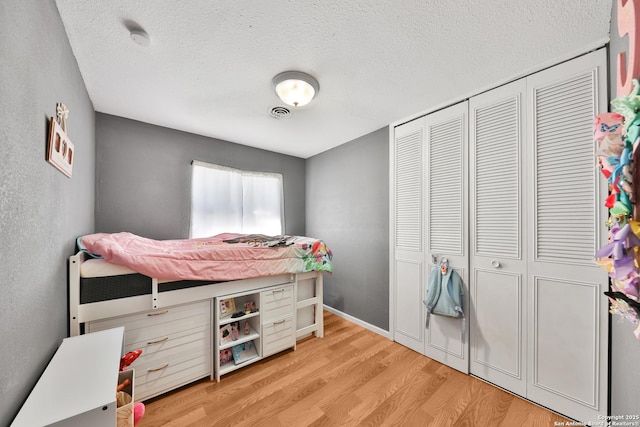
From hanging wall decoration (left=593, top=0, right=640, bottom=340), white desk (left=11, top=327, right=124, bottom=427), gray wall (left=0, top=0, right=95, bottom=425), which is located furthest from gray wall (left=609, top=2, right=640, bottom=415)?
gray wall (left=0, top=0, right=95, bottom=425)

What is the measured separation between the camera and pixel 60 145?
1160mm

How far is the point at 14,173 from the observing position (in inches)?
29.8

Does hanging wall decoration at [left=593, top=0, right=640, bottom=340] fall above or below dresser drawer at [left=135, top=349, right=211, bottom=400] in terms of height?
above

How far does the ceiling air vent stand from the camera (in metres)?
2.15

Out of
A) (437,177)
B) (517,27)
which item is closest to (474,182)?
(437,177)

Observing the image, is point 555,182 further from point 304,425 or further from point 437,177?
point 304,425

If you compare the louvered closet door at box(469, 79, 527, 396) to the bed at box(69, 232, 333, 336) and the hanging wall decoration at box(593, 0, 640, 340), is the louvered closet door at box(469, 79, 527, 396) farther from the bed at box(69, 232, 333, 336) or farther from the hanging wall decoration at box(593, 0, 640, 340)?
the bed at box(69, 232, 333, 336)

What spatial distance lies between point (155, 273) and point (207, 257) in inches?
13.8

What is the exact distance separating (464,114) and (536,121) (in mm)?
494

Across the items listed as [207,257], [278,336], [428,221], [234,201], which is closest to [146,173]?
[234,201]

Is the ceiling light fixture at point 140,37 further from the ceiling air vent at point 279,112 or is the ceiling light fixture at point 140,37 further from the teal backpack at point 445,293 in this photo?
the teal backpack at point 445,293

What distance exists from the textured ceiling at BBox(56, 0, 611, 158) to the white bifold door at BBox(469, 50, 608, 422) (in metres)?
0.26

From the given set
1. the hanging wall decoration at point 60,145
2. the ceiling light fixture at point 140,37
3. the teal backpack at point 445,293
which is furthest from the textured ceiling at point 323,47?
the teal backpack at point 445,293

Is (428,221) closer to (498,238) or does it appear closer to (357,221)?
(498,238)
